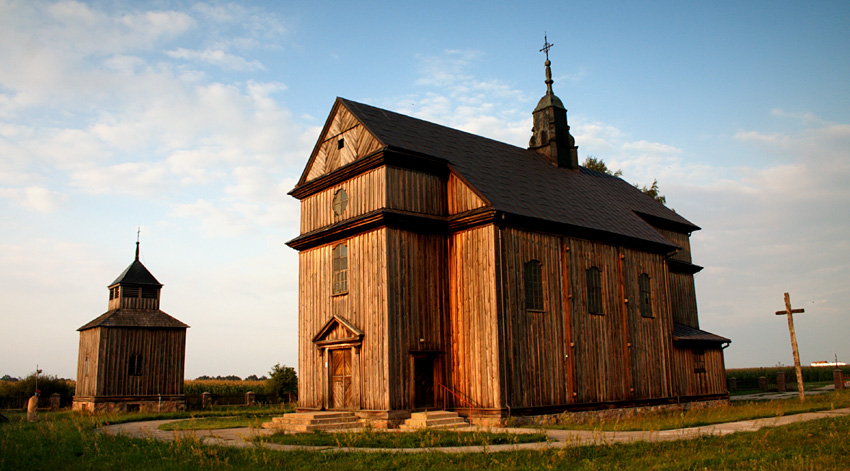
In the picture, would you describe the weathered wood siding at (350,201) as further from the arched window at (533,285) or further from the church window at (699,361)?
the church window at (699,361)

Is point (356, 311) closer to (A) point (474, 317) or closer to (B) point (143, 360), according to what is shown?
(A) point (474, 317)

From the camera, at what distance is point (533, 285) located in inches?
887

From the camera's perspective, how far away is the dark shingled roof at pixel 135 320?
119 feet

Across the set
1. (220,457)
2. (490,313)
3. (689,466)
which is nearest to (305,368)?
(490,313)

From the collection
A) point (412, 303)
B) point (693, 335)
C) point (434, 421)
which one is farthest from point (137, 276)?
point (693, 335)

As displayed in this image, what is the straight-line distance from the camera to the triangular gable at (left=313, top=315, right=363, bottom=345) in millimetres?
21641

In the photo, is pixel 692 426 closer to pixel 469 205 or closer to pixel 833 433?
pixel 833 433

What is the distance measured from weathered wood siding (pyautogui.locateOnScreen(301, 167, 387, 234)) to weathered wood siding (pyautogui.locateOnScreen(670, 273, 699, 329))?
17.7m

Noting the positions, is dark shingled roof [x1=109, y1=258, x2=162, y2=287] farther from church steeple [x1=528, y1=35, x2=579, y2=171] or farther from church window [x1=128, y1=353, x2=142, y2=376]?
church steeple [x1=528, y1=35, x2=579, y2=171]

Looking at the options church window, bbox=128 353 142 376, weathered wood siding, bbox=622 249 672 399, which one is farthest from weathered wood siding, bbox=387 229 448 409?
church window, bbox=128 353 142 376

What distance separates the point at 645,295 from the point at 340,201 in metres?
12.9

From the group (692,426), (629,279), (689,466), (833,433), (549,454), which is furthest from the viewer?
(629,279)

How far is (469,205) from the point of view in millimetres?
22359

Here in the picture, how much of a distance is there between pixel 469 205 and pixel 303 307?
732 cm
